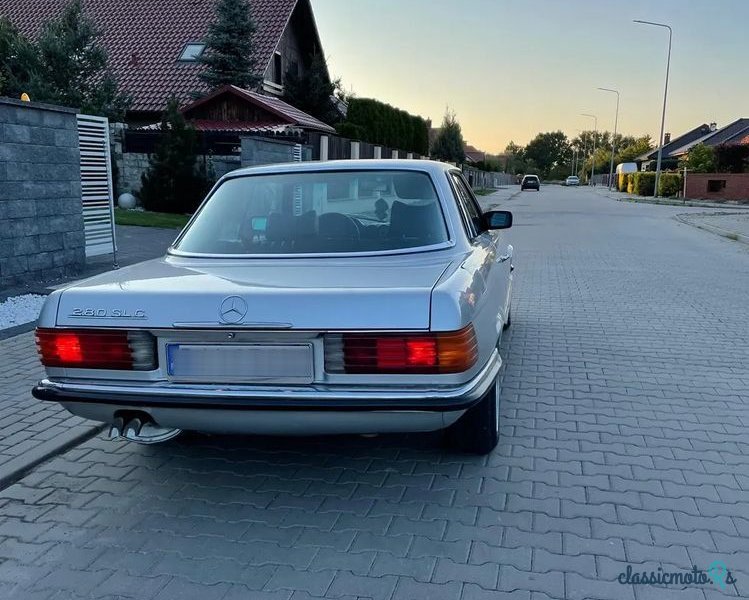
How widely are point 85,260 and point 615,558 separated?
831cm

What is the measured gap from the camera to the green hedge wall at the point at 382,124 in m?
33.3

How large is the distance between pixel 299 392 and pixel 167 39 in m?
30.1

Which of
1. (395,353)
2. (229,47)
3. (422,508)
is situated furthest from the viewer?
(229,47)

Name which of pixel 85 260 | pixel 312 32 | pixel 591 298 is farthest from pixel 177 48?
pixel 591 298

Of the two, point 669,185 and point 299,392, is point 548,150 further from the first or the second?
point 299,392

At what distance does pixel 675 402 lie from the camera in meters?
4.98

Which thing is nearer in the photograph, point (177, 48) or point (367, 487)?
point (367, 487)

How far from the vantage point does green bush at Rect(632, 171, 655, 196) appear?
48750mm

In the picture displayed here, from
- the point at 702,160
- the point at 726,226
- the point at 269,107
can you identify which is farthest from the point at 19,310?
the point at 702,160

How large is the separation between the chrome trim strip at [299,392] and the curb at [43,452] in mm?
900

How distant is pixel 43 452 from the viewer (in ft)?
13.2

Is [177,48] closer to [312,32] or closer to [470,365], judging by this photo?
[312,32]

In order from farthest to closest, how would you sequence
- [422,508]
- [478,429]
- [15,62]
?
1. [15,62]
2. [478,429]
3. [422,508]

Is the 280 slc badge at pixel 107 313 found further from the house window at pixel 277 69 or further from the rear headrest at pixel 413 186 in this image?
the house window at pixel 277 69
